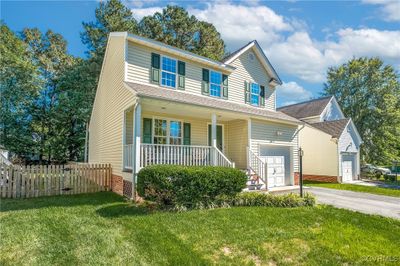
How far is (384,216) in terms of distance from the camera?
7625 millimetres

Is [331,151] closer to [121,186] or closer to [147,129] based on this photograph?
[147,129]

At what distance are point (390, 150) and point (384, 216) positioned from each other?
2274 cm

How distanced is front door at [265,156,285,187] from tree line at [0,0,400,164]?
54.6 feet

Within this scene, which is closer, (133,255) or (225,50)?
(133,255)

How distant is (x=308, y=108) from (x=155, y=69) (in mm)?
19123

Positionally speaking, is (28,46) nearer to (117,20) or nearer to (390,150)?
(117,20)

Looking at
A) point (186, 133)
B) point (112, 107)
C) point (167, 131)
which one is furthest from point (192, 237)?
point (112, 107)

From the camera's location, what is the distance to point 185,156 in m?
9.96

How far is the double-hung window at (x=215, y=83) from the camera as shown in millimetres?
13508

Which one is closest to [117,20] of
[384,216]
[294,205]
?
[294,205]

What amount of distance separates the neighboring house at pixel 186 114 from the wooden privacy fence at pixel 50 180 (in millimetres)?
771

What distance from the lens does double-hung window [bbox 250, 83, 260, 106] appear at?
15.1m

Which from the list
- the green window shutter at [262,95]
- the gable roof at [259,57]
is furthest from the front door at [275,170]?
the gable roof at [259,57]

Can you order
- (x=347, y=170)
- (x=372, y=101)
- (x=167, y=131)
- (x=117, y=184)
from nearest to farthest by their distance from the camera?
(x=117, y=184) < (x=167, y=131) < (x=347, y=170) < (x=372, y=101)
